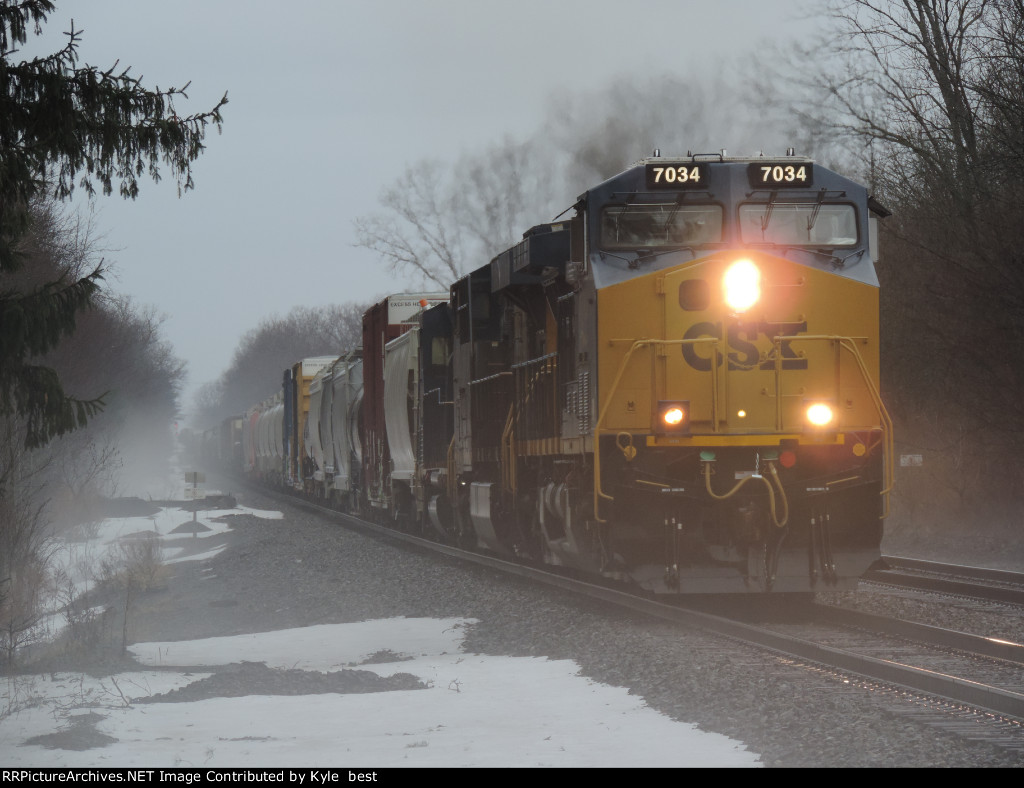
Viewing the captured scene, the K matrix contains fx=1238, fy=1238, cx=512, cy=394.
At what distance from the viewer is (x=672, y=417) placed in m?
10.3

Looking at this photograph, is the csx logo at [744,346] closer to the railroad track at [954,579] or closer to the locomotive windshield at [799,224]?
the locomotive windshield at [799,224]

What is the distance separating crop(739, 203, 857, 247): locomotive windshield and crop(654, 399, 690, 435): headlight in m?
1.66

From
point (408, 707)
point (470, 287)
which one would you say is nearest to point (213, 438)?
point (470, 287)

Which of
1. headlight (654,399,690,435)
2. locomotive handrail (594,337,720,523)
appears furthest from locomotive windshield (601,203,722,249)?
headlight (654,399,690,435)

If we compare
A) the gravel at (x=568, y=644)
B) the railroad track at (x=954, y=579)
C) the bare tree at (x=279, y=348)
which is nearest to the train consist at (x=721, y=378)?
the gravel at (x=568, y=644)

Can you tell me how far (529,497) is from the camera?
43.5 ft

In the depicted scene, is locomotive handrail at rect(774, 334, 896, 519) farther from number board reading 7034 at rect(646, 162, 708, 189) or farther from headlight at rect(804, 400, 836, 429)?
number board reading 7034 at rect(646, 162, 708, 189)

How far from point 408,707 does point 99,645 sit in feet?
14.5

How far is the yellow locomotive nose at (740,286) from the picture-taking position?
34.5 feet

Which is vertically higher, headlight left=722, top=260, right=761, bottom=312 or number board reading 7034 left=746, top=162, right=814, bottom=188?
number board reading 7034 left=746, top=162, right=814, bottom=188

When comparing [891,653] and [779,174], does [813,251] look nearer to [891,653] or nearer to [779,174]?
[779,174]

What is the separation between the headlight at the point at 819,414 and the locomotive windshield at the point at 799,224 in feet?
4.80

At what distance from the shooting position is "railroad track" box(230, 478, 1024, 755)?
6773 millimetres

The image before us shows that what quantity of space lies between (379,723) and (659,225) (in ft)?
18.6
